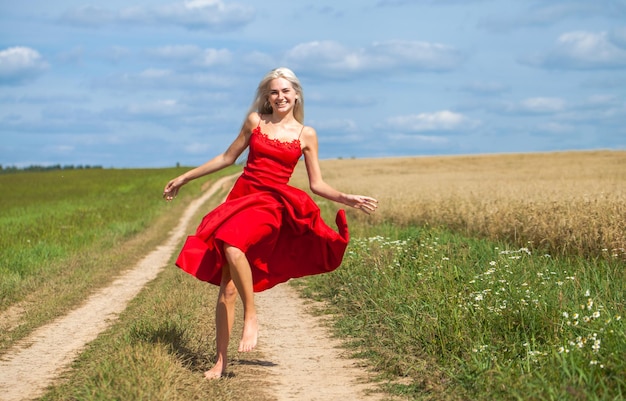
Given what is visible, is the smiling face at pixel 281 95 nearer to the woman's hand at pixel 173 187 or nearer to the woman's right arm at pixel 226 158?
the woman's right arm at pixel 226 158

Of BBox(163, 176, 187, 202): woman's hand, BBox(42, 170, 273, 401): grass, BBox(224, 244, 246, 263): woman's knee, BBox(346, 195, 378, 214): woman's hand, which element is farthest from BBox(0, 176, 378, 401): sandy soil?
BBox(163, 176, 187, 202): woman's hand

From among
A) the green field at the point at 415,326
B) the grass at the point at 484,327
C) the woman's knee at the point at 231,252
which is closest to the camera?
the grass at the point at 484,327

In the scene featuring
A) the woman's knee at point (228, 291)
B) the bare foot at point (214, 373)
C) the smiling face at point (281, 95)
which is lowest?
the bare foot at point (214, 373)

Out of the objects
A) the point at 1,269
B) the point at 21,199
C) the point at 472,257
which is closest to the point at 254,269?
the point at 472,257

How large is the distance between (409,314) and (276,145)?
2686 millimetres

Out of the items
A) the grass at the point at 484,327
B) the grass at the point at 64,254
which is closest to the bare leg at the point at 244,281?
the grass at the point at 484,327

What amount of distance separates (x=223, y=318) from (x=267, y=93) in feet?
6.29

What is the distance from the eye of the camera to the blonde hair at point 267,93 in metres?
6.68

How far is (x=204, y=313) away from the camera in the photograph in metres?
9.51

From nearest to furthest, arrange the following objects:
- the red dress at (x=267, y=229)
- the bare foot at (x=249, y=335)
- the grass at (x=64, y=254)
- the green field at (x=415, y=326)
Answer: the green field at (x=415, y=326)
the red dress at (x=267, y=229)
the bare foot at (x=249, y=335)
the grass at (x=64, y=254)

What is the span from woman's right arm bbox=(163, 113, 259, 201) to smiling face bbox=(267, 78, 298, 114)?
0.23 m

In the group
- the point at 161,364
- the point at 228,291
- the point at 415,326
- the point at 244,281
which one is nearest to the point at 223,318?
the point at 228,291

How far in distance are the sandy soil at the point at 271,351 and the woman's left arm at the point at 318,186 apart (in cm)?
153

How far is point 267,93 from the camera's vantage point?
672cm
